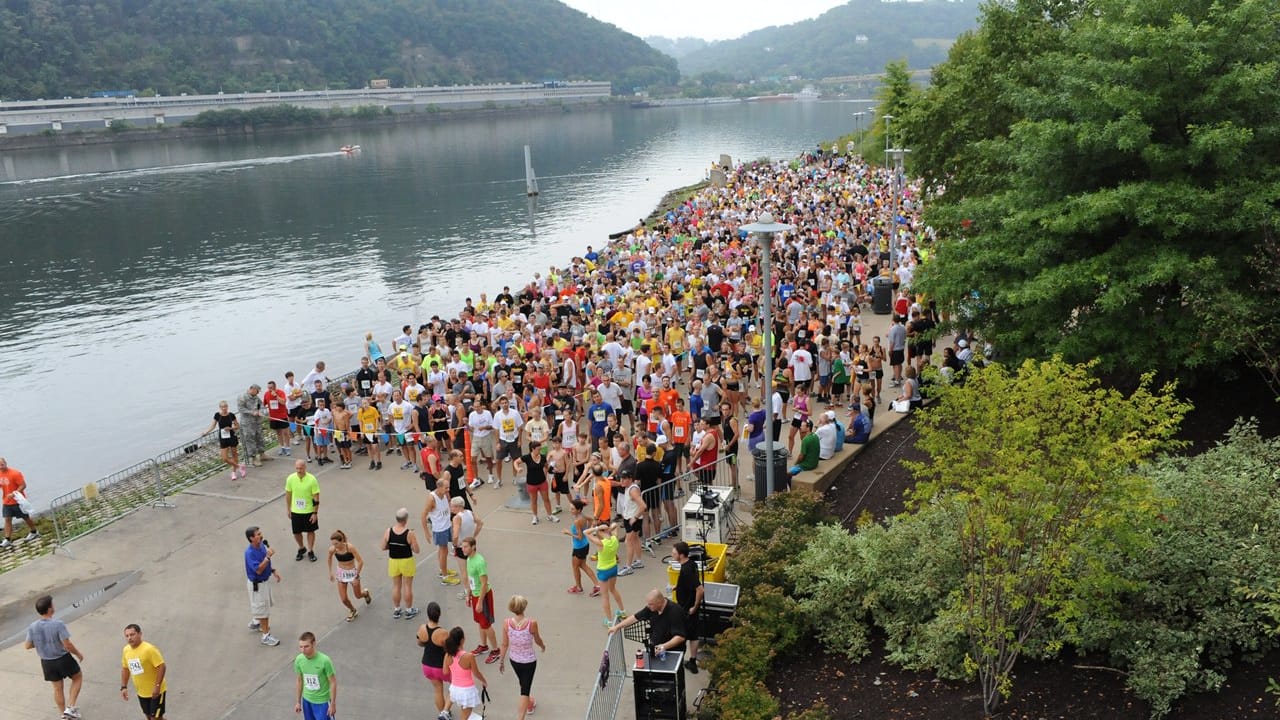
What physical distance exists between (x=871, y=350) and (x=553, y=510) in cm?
683

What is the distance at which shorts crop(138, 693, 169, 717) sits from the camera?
9820 mm

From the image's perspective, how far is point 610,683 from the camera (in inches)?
384

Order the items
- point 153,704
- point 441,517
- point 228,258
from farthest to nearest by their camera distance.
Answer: point 228,258, point 441,517, point 153,704

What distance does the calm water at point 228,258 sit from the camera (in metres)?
32.2

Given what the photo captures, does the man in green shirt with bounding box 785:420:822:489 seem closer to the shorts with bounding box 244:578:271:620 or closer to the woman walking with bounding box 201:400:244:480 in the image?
the shorts with bounding box 244:578:271:620

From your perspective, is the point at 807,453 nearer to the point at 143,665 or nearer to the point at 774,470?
the point at 774,470

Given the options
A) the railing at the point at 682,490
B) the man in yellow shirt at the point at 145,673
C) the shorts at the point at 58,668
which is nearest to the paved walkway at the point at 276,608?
the railing at the point at 682,490

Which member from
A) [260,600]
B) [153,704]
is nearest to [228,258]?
[260,600]

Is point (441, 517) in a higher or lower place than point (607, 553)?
lower

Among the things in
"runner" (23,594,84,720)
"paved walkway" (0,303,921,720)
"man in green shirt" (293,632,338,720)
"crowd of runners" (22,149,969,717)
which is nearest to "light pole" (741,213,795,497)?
"crowd of runners" (22,149,969,717)

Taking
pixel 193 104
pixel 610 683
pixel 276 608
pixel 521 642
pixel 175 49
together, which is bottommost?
pixel 276 608

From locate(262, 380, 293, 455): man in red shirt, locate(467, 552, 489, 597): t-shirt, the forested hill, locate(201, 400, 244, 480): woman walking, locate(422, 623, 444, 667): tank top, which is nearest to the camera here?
locate(422, 623, 444, 667): tank top

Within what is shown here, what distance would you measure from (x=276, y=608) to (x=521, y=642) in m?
4.74

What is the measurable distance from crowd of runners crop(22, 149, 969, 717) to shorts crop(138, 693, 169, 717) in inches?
65.7
